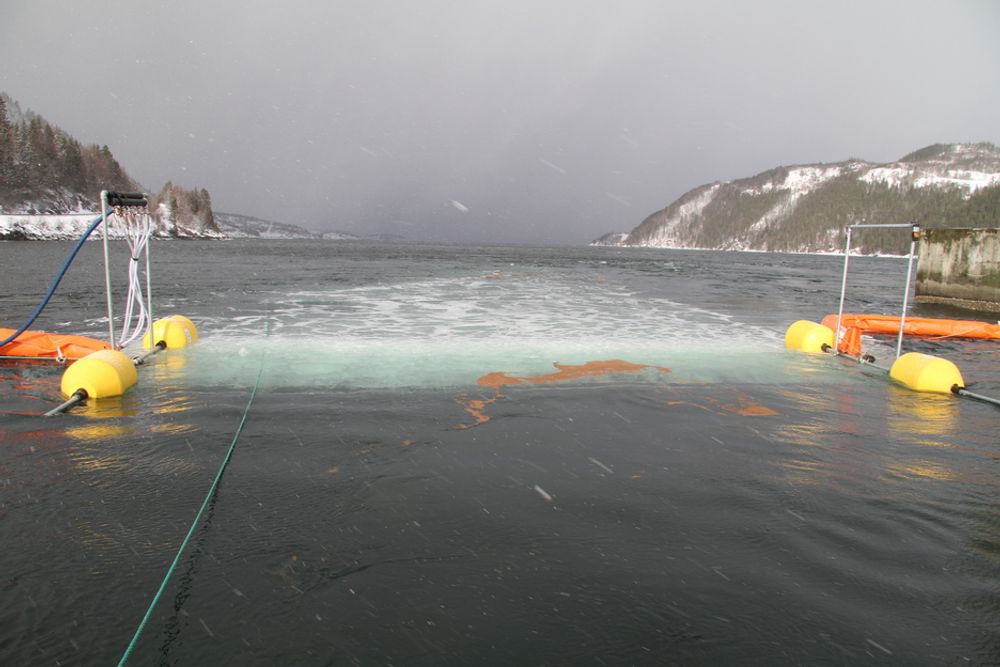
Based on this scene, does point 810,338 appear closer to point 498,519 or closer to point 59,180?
point 498,519

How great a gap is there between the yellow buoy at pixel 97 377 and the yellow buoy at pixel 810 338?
13.4 meters

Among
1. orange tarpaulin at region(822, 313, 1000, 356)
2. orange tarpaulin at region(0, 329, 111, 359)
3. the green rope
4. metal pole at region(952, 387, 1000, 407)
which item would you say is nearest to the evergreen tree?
orange tarpaulin at region(0, 329, 111, 359)

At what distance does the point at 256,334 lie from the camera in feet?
47.8

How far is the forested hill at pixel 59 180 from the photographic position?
137 m

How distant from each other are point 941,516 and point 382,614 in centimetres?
479

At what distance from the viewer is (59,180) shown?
149000 millimetres

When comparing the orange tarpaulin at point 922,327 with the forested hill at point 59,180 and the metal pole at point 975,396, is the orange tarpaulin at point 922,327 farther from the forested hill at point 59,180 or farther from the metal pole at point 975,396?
the forested hill at point 59,180

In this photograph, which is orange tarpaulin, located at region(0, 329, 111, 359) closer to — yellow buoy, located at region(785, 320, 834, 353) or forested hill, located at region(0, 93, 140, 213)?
yellow buoy, located at region(785, 320, 834, 353)

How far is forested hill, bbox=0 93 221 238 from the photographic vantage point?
448ft

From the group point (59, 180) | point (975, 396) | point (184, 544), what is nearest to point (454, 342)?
point (184, 544)

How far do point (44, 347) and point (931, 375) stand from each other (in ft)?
50.9

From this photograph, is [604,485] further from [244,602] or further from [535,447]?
Answer: [244,602]

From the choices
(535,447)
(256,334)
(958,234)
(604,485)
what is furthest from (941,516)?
(958,234)

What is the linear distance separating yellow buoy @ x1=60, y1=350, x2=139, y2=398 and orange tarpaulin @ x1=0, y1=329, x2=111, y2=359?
2.71m
